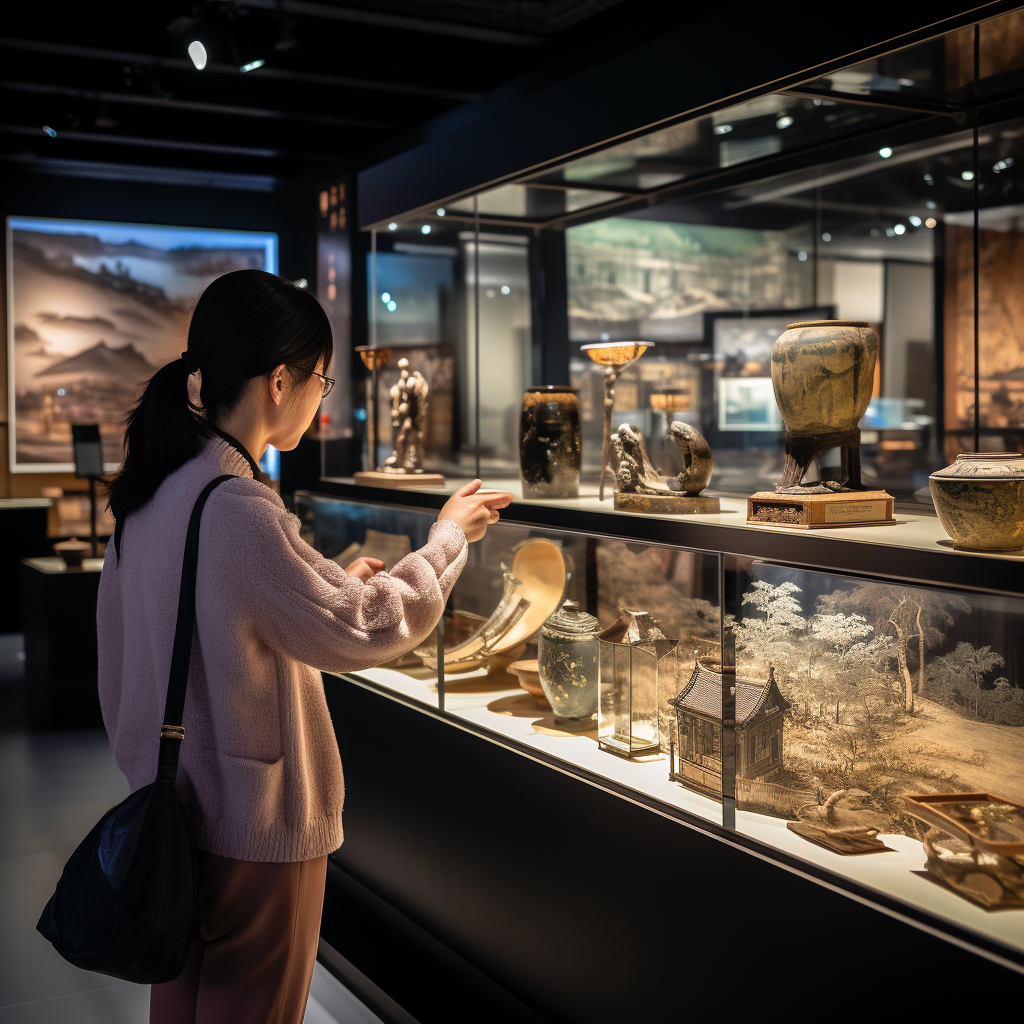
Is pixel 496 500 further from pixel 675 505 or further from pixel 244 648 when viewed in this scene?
pixel 244 648

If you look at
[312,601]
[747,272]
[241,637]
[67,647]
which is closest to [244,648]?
[241,637]

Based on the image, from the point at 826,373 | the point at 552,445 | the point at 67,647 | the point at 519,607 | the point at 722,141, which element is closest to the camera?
the point at 826,373

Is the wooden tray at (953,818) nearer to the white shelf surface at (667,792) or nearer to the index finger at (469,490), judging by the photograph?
the white shelf surface at (667,792)

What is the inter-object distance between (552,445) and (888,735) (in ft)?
4.20

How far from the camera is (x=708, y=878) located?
2027 mm

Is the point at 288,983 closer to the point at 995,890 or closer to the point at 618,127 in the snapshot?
the point at 995,890

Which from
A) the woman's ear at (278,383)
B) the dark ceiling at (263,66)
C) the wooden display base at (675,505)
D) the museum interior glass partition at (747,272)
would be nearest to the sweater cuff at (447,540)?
the woman's ear at (278,383)

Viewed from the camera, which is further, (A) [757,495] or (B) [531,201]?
(B) [531,201]

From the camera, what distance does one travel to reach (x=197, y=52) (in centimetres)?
483

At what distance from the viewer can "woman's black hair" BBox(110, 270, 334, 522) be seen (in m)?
1.70

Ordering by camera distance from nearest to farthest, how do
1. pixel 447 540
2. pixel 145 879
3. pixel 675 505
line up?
1. pixel 145 879
2. pixel 447 540
3. pixel 675 505

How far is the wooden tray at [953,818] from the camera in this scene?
1.71 metres

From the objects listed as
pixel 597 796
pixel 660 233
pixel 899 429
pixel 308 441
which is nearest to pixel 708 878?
pixel 597 796

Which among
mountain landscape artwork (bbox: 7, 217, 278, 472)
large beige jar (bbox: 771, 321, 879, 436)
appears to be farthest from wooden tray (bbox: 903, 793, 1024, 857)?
mountain landscape artwork (bbox: 7, 217, 278, 472)
